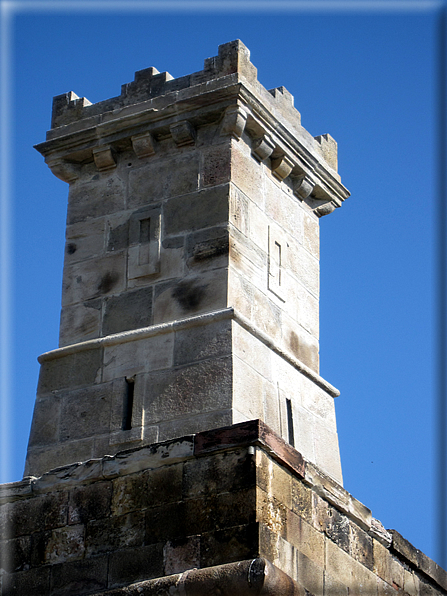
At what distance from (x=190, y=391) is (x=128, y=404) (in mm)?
603

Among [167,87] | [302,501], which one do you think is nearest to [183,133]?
[167,87]

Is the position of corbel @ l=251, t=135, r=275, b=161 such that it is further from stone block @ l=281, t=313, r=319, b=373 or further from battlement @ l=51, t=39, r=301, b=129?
stone block @ l=281, t=313, r=319, b=373

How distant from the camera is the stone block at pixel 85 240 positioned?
1025 cm

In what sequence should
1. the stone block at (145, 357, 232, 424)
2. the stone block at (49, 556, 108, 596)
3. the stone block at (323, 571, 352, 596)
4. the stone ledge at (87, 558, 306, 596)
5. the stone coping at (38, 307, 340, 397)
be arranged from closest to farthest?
the stone ledge at (87, 558, 306, 596) → the stone block at (49, 556, 108, 596) → the stone block at (323, 571, 352, 596) → the stone block at (145, 357, 232, 424) → the stone coping at (38, 307, 340, 397)

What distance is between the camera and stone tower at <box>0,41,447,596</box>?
8172 mm

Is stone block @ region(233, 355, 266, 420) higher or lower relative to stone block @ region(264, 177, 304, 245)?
lower

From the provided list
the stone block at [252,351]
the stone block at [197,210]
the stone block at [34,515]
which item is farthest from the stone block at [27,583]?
the stone block at [197,210]

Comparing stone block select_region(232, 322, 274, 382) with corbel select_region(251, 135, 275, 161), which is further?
corbel select_region(251, 135, 275, 161)

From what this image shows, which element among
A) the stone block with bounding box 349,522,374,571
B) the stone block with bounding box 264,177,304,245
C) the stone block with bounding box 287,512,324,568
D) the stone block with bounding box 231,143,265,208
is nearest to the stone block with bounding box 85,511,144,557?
the stone block with bounding box 287,512,324,568

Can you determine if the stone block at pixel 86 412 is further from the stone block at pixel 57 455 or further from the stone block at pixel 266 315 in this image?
the stone block at pixel 266 315

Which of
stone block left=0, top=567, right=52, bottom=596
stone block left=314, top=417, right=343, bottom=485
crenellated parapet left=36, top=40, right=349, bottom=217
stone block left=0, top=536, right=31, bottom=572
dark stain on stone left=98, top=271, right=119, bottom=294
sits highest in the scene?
crenellated parapet left=36, top=40, right=349, bottom=217

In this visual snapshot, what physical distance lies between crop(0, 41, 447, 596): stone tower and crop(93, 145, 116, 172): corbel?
21 mm

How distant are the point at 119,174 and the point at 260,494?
377 cm

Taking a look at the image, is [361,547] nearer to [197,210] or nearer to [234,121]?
[197,210]
